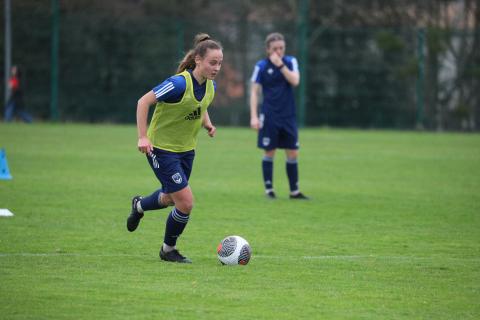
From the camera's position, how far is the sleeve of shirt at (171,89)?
7.28 metres

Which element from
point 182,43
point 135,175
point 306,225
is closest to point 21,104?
point 182,43

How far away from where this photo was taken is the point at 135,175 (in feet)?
49.8

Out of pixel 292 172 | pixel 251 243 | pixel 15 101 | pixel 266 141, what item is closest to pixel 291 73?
pixel 266 141

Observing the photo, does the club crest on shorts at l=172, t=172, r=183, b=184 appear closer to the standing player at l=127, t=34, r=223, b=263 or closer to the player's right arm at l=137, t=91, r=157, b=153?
the standing player at l=127, t=34, r=223, b=263

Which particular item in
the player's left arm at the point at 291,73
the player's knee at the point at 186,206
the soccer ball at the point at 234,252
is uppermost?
the player's left arm at the point at 291,73

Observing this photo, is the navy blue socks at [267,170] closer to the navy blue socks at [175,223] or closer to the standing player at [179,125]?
the standing player at [179,125]

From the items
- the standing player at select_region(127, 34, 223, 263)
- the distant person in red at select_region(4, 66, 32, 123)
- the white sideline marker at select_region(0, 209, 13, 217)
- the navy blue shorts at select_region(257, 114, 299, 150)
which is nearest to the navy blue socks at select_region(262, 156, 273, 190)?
the navy blue shorts at select_region(257, 114, 299, 150)

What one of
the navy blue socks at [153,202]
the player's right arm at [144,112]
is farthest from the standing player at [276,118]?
the player's right arm at [144,112]

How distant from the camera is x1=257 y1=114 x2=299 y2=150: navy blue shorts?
12438mm

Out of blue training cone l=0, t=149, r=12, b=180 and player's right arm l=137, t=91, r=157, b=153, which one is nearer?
player's right arm l=137, t=91, r=157, b=153

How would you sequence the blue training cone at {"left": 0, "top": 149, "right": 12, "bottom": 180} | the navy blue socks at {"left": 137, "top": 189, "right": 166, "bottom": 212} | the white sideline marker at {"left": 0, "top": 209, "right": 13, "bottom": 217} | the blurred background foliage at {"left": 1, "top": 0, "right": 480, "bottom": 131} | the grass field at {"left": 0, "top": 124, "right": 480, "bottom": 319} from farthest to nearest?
1. the blurred background foliage at {"left": 1, "top": 0, "right": 480, "bottom": 131}
2. the blue training cone at {"left": 0, "top": 149, "right": 12, "bottom": 180}
3. the white sideline marker at {"left": 0, "top": 209, "right": 13, "bottom": 217}
4. the navy blue socks at {"left": 137, "top": 189, "right": 166, "bottom": 212}
5. the grass field at {"left": 0, "top": 124, "right": 480, "bottom": 319}

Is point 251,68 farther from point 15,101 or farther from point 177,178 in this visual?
point 177,178

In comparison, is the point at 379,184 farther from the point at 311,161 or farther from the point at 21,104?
the point at 21,104

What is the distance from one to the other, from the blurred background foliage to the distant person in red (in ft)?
3.38
